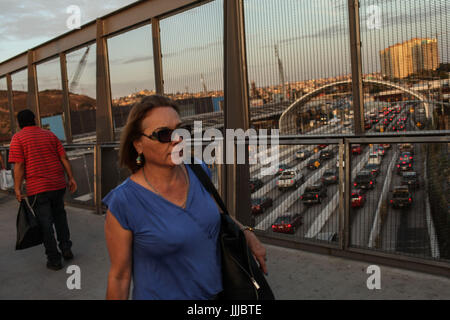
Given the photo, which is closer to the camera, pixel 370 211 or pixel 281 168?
pixel 370 211

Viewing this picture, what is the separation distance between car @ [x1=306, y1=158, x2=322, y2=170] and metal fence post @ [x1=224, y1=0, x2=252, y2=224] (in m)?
1.00

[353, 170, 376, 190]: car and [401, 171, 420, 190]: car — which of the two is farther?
[353, 170, 376, 190]: car

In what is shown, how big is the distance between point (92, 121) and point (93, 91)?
65 centimetres

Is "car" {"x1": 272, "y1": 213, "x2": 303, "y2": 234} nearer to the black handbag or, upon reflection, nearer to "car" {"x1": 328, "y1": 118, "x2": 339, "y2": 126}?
"car" {"x1": 328, "y1": 118, "x2": 339, "y2": 126}

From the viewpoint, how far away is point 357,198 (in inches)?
182

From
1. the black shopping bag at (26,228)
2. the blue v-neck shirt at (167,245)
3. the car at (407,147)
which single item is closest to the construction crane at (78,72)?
the black shopping bag at (26,228)

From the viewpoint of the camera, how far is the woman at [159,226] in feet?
6.46

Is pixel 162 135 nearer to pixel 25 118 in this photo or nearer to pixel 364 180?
pixel 364 180

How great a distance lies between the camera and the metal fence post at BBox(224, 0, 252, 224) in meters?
5.52

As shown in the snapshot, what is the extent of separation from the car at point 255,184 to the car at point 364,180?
1.27 metres

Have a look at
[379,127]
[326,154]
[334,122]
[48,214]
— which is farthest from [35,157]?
[379,127]

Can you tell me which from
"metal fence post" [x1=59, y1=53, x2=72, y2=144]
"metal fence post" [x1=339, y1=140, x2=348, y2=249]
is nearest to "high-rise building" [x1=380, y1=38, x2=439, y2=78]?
"metal fence post" [x1=339, y1=140, x2=348, y2=249]

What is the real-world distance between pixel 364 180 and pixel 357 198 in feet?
0.73

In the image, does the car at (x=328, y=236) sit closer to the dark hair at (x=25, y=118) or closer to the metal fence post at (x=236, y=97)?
the metal fence post at (x=236, y=97)
